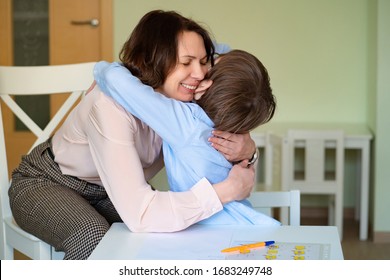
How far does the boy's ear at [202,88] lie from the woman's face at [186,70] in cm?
3

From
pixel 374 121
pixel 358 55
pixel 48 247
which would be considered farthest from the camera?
pixel 358 55

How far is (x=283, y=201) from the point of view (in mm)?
→ 2219

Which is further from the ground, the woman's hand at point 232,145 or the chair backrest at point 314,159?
the woman's hand at point 232,145

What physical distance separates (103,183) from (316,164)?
8.55 feet

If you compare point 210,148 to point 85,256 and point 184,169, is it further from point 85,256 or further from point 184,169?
point 85,256

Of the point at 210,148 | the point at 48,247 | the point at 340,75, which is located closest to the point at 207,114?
the point at 210,148

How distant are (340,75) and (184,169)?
10.0 feet

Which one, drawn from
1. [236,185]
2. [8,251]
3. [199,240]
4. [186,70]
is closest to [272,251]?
[199,240]

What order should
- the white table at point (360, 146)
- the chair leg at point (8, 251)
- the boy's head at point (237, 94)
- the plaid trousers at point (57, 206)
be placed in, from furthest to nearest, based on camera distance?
the white table at point (360, 146) → the chair leg at point (8, 251) → the plaid trousers at point (57, 206) → the boy's head at point (237, 94)

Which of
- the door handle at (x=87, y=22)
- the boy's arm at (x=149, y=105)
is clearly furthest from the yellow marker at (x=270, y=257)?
the door handle at (x=87, y=22)

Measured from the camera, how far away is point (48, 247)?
2219 millimetres

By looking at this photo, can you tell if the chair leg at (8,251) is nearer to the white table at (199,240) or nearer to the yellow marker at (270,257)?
→ the white table at (199,240)

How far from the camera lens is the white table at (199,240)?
152 centimetres

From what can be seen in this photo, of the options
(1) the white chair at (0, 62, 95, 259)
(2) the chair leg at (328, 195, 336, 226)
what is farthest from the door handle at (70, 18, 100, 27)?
(1) the white chair at (0, 62, 95, 259)
